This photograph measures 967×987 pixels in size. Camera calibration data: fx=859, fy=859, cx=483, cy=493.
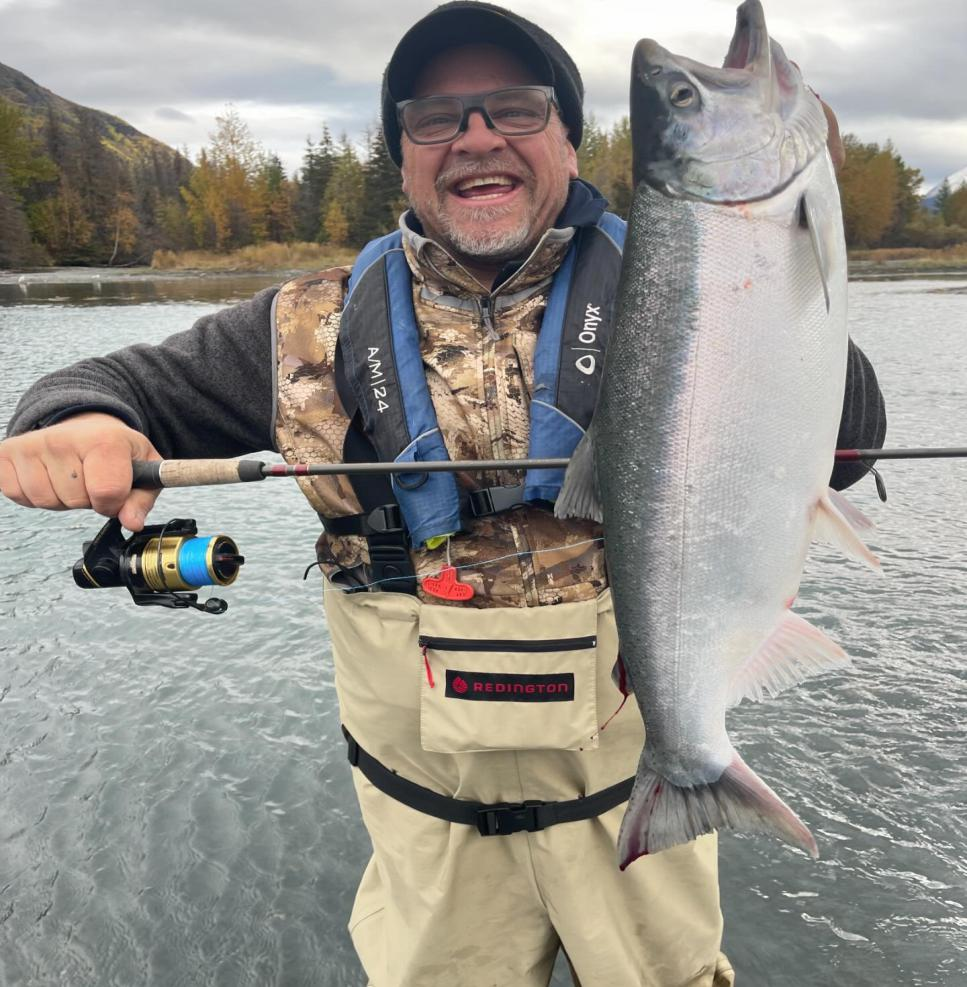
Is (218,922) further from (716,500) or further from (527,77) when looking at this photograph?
(527,77)

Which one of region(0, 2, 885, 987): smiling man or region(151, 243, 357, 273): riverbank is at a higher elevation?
region(0, 2, 885, 987): smiling man

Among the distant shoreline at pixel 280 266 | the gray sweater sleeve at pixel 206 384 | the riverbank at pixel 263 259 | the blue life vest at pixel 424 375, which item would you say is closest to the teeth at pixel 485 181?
the blue life vest at pixel 424 375

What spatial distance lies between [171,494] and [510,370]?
20.3ft

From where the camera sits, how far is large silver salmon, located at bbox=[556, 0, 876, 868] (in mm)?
1572

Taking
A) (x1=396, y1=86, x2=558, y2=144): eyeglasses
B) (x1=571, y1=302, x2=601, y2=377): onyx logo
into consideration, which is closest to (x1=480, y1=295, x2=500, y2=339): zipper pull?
(x1=571, y1=302, x2=601, y2=377): onyx logo

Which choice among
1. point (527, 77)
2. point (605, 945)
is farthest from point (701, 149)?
point (605, 945)

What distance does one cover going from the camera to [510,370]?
2.35 m

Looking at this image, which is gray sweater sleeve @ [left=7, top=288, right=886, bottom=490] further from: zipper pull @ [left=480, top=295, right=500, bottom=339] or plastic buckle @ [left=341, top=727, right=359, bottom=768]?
plastic buckle @ [left=341, top=727, right=359, bottom=768]

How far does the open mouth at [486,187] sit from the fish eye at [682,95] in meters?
0.85

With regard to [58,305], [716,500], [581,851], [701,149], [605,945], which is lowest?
[58,305]

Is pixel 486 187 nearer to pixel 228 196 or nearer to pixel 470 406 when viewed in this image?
pixel 470 406

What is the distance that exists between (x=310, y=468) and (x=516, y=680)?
0.76 metres

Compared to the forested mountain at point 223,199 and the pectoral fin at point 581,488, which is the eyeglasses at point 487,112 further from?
the forested mountain at point 223,199

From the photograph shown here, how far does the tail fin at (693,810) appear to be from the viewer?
183cm
